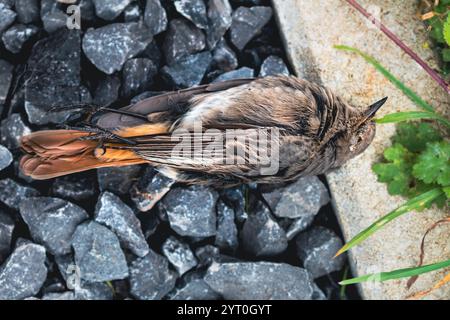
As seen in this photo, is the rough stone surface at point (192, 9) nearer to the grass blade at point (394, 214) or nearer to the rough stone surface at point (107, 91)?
the rough stone surface at point (107, 91)

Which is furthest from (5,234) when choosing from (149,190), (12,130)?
(149,190)

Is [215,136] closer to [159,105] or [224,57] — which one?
[159,105]

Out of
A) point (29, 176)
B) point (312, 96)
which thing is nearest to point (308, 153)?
point (312, 96)

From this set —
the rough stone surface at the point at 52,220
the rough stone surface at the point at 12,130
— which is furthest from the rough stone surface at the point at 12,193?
the rough stone surface at the point at 12,130

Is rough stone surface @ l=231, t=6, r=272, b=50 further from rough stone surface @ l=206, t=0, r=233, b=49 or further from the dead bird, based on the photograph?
the dead bird

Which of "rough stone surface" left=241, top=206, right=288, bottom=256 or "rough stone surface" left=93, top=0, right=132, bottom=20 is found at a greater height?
"rough stone surface" left=93, top=0, right=132, bottom=20

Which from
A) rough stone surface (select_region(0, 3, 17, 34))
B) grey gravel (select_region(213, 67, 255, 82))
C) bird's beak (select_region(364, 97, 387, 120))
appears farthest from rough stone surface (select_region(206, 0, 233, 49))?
rough stone surface (select_region(0, 3, 17, 34))
